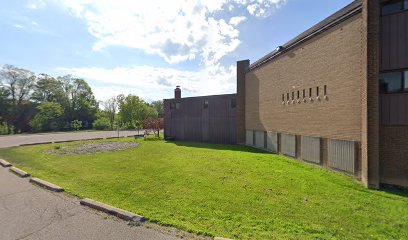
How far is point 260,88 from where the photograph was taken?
770 inches

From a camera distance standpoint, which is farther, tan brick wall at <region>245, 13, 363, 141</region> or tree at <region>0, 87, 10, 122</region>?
tree at <region>0, 87, 10, 122</region>

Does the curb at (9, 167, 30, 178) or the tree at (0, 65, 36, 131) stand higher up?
the tree at (0, 65, 36, 131)

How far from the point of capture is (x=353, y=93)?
10109mm

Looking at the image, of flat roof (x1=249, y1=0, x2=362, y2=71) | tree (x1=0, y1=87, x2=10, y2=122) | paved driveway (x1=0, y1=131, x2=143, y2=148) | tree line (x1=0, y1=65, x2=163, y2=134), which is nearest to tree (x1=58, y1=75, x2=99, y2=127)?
tree line (x1=0, y1=65, x2=163, y2=134)

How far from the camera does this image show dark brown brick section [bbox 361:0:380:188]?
357 inches

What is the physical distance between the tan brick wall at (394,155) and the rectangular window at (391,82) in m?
1.66

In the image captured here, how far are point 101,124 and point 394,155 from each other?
6938 centimetres

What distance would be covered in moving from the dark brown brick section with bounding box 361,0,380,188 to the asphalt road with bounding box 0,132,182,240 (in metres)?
9.17

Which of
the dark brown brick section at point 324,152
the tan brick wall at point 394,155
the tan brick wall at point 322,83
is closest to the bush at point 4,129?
the tan brick wall at point 322,83

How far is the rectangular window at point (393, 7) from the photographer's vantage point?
29.7 feet

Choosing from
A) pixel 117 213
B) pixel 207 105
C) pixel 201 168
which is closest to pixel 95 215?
pixel 117 213

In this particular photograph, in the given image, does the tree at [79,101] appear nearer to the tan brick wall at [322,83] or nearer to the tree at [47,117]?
the tree at [47,117]

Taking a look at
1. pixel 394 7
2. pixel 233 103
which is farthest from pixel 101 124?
pixel 394 7

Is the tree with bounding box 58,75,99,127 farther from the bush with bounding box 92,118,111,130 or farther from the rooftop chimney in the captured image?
the rooftop chimney
